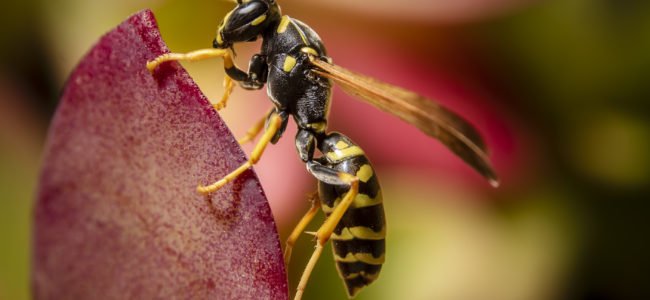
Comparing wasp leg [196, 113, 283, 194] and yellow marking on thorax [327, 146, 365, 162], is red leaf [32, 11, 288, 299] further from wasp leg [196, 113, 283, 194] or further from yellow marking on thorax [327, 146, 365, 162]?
yellow marking on thorax [327, 146, 365, 162]

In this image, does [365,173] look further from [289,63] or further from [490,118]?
[490,118]

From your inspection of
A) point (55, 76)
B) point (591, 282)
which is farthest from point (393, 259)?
point (55, 76)

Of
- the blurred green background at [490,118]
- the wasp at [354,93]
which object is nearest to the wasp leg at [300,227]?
the wasp at [354,93]

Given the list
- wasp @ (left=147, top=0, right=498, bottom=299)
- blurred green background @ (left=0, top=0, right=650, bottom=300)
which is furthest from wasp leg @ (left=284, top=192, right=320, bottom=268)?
blurred green background @ (left=0, top=0, right=650, bottom=300)

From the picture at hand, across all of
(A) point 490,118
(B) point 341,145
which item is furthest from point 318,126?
(A) point 490,118

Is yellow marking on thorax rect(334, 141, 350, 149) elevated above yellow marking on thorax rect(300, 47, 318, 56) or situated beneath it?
situated beneath
